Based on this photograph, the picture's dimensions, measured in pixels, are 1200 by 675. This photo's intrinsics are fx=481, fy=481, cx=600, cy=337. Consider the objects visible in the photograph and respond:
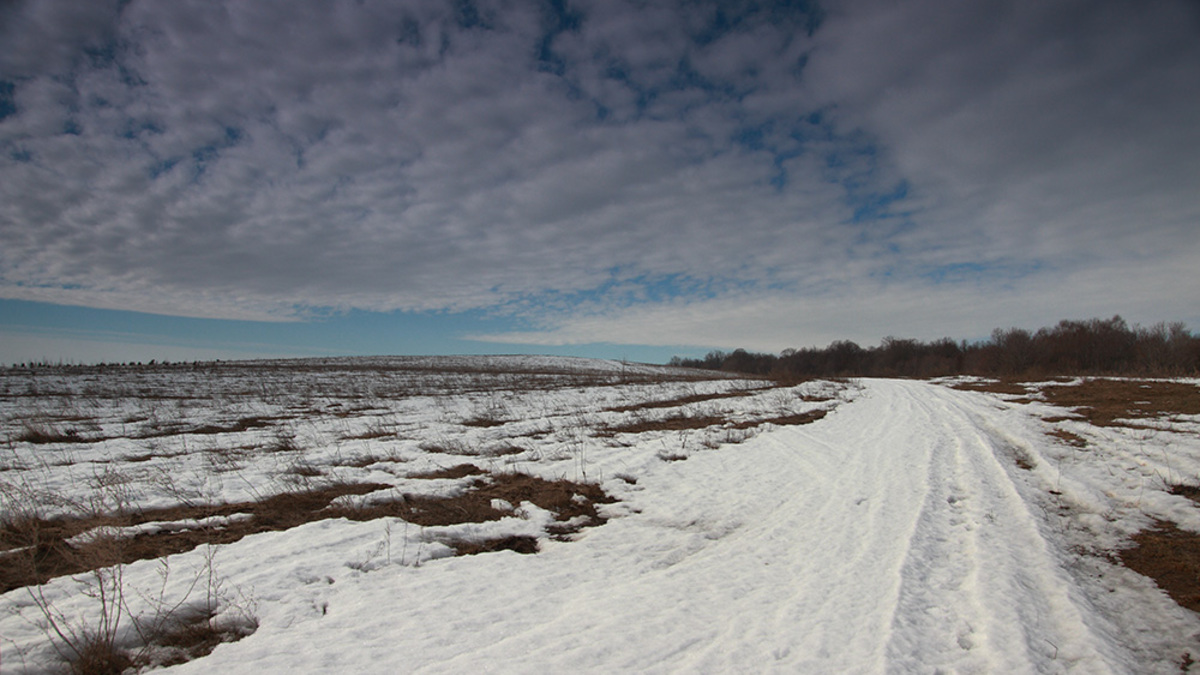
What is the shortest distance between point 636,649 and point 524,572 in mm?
1639

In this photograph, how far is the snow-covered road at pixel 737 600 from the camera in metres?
3.09

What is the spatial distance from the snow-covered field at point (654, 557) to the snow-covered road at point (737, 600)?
23 mm

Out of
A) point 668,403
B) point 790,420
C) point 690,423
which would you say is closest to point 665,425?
point 690,423

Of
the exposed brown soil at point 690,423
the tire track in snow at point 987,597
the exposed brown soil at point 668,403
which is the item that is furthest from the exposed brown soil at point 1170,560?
the exposed brown soil at point 668,403

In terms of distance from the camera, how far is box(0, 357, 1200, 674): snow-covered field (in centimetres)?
318

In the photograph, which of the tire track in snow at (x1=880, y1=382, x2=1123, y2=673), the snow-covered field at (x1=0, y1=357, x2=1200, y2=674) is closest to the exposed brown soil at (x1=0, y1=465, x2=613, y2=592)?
the snow-covered field at (x1=0, y1=357, x2=1200, y2=674)

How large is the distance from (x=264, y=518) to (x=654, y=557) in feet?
15.9

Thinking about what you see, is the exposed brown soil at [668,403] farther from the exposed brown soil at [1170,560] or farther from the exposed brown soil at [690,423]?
the exposed brown soil at [1170,560]

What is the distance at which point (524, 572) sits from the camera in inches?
177

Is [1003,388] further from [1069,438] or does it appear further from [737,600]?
[737,600]

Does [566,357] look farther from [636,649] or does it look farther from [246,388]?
[636,649]

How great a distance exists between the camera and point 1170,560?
4.51m

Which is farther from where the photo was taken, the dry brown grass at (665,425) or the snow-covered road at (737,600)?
the dry brown grass at (665,425)

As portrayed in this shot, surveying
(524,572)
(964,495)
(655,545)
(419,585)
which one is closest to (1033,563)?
(964,495)
